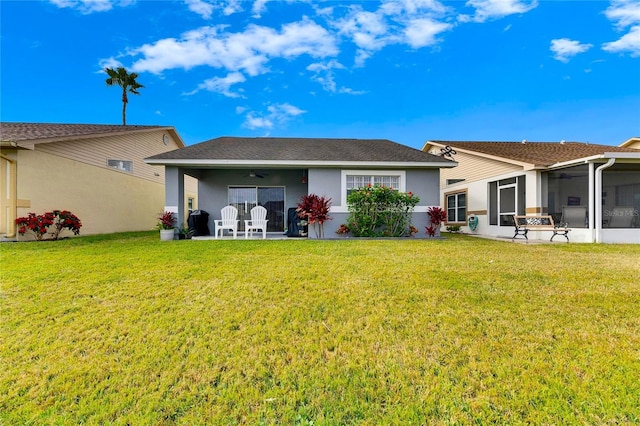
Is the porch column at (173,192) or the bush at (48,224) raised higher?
the porch column at (173,192)

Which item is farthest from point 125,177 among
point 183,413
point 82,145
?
point 183,413

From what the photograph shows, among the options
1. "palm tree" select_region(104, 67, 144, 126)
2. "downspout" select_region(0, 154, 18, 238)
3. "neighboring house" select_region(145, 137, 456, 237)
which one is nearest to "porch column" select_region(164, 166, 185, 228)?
"neighboring house" select_region(145, 137, 456, 237)

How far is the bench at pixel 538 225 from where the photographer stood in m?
9.41

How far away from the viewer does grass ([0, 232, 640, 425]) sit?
5.94 ft

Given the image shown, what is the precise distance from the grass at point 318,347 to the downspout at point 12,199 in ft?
17.9

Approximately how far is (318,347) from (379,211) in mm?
7352

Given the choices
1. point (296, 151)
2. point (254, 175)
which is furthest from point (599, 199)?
point (254, 175)

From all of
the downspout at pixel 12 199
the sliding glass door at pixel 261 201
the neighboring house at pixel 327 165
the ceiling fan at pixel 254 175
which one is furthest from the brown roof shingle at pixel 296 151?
the downspout at pixel 12 199

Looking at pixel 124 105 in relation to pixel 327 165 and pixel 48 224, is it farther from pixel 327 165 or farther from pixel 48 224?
pixel 327 165

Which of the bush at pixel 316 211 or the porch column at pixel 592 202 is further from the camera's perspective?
the bush at pixel 316 211

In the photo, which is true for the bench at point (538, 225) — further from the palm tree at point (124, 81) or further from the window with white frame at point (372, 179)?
the palm tree at point (124, 81)

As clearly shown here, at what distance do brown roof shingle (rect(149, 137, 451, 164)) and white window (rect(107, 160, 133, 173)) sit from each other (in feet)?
14.5

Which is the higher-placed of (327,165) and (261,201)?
(327,165)

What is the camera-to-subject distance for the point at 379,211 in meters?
9.46
